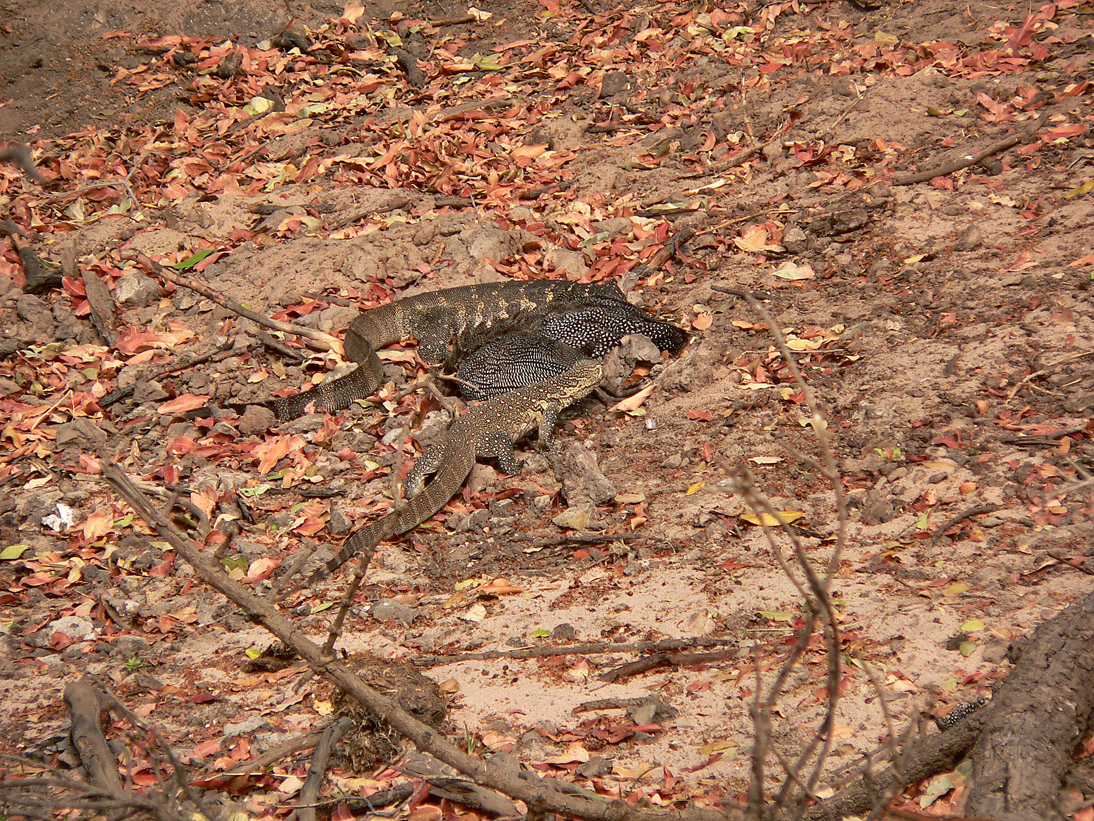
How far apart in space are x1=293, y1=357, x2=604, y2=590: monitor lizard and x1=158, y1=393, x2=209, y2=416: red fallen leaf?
1614mm

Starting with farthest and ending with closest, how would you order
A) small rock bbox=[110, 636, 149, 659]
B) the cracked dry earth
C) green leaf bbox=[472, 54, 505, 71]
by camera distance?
green leaf bbox=[472, 54, 505, 71] → small rock bbox=[110, 636, 149, 659] → the cracked dry earth

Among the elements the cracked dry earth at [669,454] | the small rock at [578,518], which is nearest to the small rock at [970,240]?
the cracked dry earth at [669,454]

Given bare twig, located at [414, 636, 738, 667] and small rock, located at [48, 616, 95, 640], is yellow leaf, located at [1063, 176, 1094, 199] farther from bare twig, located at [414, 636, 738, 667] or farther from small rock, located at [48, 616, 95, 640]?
small rock, located at [48, 616, 95, 640]

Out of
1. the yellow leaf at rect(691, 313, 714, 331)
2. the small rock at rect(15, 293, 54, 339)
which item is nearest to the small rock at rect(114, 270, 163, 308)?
the small rock at rect(15, 293, 54, 339)

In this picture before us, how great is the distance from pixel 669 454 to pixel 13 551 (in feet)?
11.1

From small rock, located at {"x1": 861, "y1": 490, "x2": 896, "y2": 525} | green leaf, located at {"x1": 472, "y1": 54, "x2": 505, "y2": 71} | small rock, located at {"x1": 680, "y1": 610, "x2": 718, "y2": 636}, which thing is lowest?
small rock, located at {"x1": 680, "y1": 610, "x2": 718, "y2": 636}

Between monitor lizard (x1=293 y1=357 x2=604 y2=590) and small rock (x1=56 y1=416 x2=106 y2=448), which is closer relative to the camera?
monitor lizard (x1=293 y1=357 x2=604 y2=590)

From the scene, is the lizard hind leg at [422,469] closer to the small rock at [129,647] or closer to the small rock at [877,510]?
the small rock at [129,647]

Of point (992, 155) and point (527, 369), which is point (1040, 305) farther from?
point (527, 369)

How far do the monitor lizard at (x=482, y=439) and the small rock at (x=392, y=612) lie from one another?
0.43 metres

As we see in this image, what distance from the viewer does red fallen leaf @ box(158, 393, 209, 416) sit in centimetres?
547

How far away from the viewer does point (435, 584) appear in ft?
13.4

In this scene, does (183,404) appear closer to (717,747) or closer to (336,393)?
(336,393)

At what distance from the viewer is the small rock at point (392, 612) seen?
147 inches
